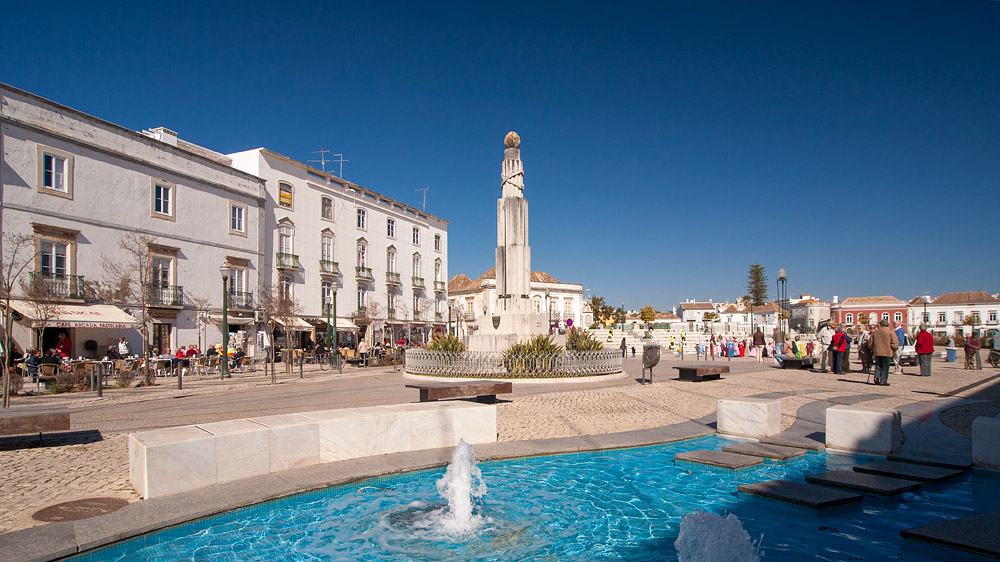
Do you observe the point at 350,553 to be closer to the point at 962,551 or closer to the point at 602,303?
the point at 962,551

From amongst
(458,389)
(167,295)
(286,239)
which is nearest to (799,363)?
(458,389)

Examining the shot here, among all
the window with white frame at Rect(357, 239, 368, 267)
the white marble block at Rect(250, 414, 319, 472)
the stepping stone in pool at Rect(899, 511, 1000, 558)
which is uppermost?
the window with white frame at Rect(357, 239, 368, 267)

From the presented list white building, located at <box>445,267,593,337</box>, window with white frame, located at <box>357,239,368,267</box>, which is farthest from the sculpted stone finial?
white building, located at <box>445,267,593,337</box>

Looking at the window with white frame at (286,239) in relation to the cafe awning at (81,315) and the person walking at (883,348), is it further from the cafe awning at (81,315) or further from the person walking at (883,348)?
the person walking at (883,348)

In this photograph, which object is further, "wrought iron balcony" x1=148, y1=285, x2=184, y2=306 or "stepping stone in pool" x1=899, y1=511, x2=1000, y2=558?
"wrought iron balcony" x1=148, y1=285, x2=184, y2=306

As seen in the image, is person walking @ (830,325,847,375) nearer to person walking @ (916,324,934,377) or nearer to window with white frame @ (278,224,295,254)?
person walking @ (916,324,934,377)

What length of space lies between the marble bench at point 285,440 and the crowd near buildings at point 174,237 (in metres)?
15.1

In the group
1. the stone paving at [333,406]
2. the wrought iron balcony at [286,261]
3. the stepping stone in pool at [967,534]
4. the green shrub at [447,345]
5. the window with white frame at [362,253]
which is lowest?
the stone paving at [333,406]

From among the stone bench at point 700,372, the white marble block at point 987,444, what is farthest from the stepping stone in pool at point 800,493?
the stone bench at point 700,372

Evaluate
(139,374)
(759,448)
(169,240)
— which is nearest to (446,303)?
(169,240)

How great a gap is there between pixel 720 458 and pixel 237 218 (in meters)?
35.0

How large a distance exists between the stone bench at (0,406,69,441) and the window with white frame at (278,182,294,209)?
34800 millimetres

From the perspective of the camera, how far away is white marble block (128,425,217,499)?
544cm

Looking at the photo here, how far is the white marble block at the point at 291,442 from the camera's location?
6355mm
